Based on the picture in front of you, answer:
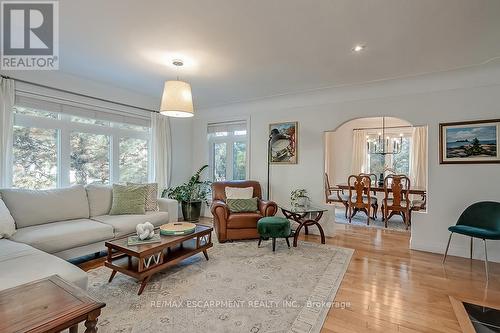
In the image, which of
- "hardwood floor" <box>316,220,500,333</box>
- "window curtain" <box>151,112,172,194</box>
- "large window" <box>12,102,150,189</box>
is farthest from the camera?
"window curtain" <box>151,112,172,194</box>

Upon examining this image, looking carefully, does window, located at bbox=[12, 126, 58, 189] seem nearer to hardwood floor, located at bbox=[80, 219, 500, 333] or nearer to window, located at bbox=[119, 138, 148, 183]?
window, located at bbox=[119, 138, 148, 183]

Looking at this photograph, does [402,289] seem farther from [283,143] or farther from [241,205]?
[283,143]

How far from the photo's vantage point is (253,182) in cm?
462

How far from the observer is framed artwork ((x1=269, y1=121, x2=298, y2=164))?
4.56 meters

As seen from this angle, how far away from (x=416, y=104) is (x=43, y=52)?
5.02 metres

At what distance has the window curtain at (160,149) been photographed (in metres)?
4.79

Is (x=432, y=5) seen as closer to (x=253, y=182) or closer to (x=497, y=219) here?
(x=497, y=219)

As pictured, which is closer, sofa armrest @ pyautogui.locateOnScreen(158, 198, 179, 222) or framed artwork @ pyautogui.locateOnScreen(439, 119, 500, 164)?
framed artwork @ pyautogui.locateOnScreen(439, 119, 500, 164)

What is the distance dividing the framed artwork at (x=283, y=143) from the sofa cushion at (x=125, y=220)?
239 cm

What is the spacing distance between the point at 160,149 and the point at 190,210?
139 cm

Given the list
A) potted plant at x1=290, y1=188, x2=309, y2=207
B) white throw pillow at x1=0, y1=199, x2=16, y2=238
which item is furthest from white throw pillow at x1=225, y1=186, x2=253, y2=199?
white throw pillow at x1=0, y1=199, x2=16, y2=238

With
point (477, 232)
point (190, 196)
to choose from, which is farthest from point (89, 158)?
point (477, 232)

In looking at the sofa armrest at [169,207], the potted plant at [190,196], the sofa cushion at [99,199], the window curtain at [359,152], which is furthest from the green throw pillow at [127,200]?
the window curtain at [359,152]

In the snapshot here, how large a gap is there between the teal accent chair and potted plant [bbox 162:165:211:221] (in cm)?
419
